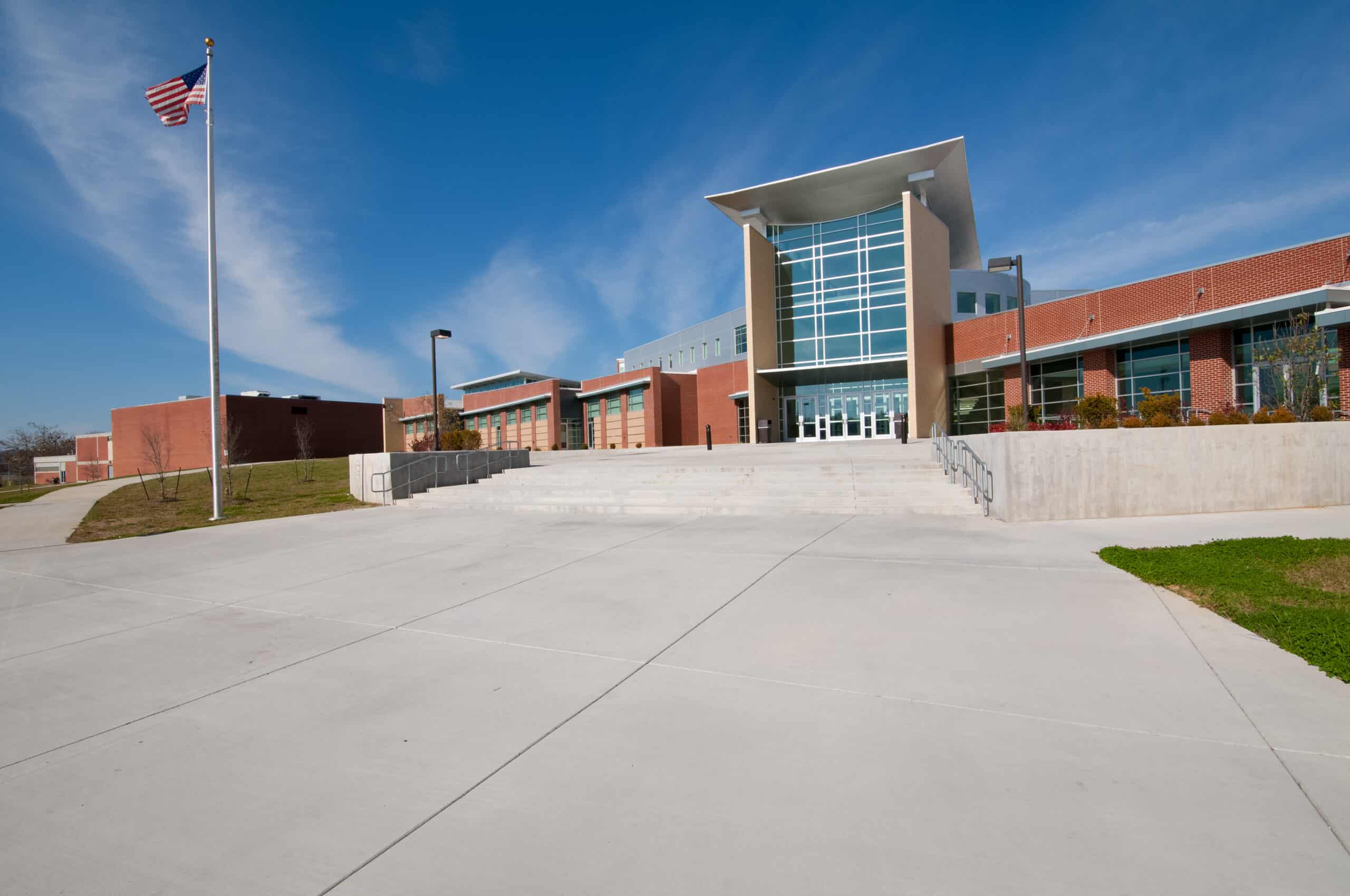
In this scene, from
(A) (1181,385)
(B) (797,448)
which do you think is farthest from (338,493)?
(A) (1181,385)

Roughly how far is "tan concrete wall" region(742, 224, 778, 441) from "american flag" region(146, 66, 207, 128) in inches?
1051

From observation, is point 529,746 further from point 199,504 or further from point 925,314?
point 925,314

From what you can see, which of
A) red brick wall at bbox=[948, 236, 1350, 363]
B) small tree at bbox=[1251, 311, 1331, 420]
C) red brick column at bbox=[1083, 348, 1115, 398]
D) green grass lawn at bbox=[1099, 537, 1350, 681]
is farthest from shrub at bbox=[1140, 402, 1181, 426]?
red brick column at bbox=[1083, 348, 1115, 398]

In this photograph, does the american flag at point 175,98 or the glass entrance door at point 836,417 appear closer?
the american flag at point 175,98

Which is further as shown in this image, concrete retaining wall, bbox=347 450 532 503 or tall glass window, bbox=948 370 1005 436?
tall glass window, bbox=948 370 1005 436

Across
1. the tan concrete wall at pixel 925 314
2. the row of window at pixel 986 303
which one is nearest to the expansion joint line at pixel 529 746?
the tan concrete wall at pixel 925 314

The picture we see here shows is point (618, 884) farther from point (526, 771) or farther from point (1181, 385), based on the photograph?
point (1181, 385)

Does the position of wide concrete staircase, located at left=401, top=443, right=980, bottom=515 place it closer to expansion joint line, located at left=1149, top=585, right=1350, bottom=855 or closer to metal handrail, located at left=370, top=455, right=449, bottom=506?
metal handrail, located at left=370, top=455, right=449, bottom=506

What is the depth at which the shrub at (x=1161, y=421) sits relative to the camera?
14.4 meters

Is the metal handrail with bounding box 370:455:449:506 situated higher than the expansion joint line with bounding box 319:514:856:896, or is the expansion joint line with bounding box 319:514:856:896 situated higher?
the metal handrail with bounding box 370:455:449:506

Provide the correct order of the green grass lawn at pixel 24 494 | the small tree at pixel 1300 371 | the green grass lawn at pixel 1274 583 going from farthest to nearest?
the green grass lawn at pixel 24 494
the small tree at pixel 1300 371
the green grass lawn at pixel 1274 583

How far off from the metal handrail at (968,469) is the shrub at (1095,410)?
6.61m

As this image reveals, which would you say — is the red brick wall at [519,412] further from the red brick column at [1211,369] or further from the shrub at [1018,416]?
the red brick column at [1211,369]

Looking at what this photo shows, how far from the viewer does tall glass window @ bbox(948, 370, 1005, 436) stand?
3416 centimetres
